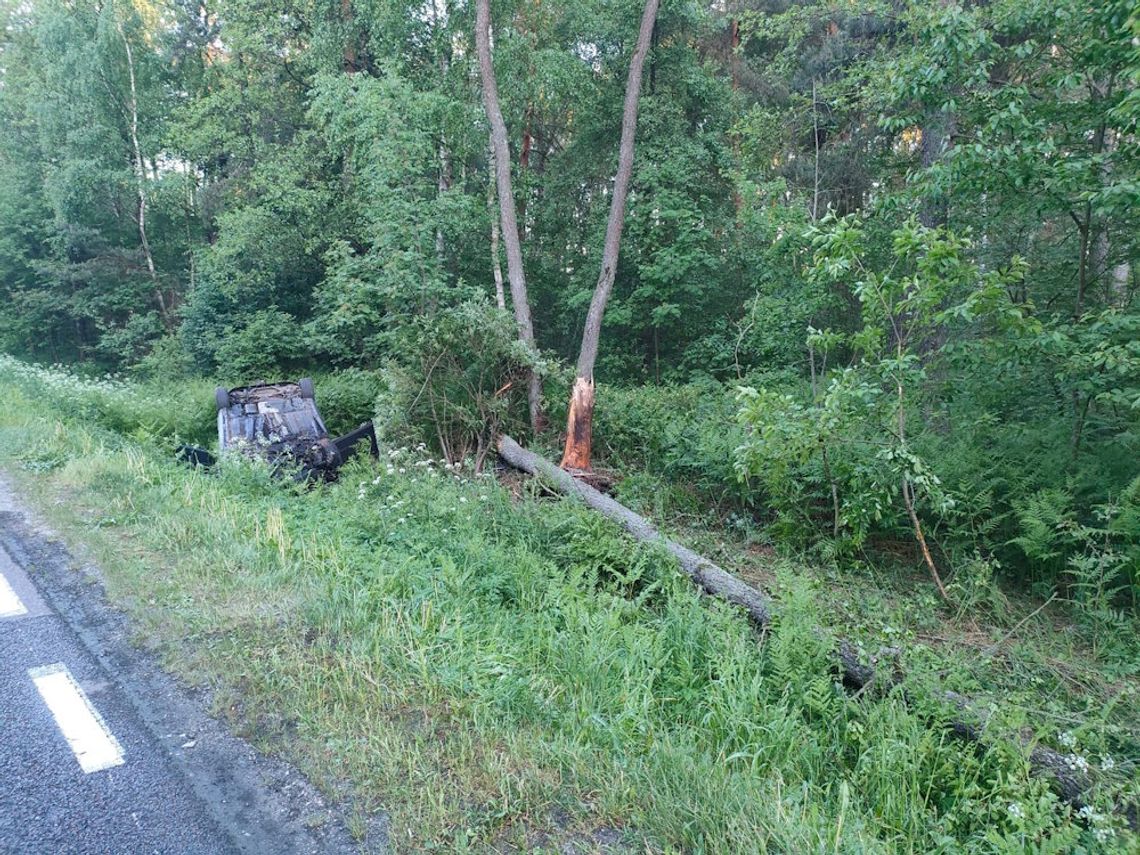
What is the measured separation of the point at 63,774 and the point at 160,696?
633 millimetres

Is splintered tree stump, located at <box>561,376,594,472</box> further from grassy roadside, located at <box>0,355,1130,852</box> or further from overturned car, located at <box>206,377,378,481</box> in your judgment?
grassy roadside, located at <box>0,355,1130,852</box>

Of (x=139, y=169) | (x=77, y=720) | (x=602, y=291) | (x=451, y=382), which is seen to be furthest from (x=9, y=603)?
(x=139, y=169)

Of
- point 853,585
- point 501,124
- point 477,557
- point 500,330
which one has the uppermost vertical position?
point 501,124

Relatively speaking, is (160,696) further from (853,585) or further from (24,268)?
(24,268)

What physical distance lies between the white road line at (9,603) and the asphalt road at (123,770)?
310 millimetres

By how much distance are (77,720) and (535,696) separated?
90.9 inches

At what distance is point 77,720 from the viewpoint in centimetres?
362

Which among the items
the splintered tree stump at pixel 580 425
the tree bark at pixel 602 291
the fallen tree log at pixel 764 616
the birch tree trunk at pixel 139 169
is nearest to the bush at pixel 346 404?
the tree bark at pixel 602 291

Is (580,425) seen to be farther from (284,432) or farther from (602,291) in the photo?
(284,432)

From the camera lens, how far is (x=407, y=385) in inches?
451

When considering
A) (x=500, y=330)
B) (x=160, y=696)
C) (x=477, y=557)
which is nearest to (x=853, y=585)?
(x=477, y=557)

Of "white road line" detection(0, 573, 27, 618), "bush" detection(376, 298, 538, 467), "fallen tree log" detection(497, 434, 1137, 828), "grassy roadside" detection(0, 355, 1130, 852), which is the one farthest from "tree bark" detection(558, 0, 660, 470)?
"white road line" detection(0, 573, 27, 618)

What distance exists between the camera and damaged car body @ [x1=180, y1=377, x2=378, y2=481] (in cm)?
993

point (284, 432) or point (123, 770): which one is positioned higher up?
point (123, 770)
